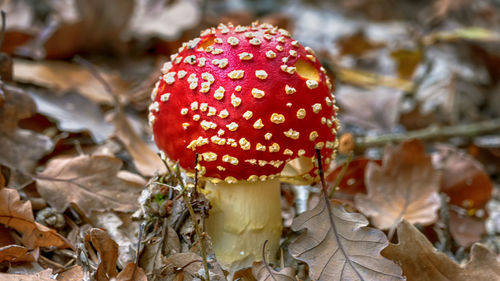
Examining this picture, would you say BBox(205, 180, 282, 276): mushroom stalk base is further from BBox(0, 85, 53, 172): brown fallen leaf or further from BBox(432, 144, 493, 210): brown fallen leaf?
BBox(432, 144, 493, 210): brown fallen leaf

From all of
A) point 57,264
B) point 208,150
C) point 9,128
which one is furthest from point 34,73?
point 208,150

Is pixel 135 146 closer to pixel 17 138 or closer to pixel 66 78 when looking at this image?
pixel 17 138

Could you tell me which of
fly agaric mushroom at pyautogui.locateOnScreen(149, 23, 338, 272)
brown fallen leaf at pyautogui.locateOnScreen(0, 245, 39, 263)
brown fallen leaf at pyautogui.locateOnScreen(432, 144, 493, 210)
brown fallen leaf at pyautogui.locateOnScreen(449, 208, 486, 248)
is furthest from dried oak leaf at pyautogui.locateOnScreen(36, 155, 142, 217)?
brown fallen leaf at pyautogui.locateOnScreen(432, 144, 493, 210)

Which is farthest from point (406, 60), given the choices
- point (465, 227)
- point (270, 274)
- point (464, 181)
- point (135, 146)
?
point (270, 274)

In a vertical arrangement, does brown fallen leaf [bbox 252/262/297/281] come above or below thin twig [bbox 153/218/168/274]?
below

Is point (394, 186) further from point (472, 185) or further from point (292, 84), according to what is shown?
point (292, 84)

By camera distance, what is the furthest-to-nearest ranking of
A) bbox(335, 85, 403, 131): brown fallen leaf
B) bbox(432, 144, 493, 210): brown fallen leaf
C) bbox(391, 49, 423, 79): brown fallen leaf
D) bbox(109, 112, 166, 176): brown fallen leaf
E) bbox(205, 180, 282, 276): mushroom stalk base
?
bbox(391, 49, 423, 79): brown fallen leaf < bbox(335, 85, 403, 131): brown fallen leaf < bbox(432, 144, 493, 210): brown fallen leaf < bbox(109, 112, 166, 176): brown fallen leaf < bbox(205, 180, 282, 276): mushroom stalk base

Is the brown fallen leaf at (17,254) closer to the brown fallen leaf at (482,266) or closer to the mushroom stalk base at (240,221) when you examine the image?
the mushroom stalk base at (240,221)
